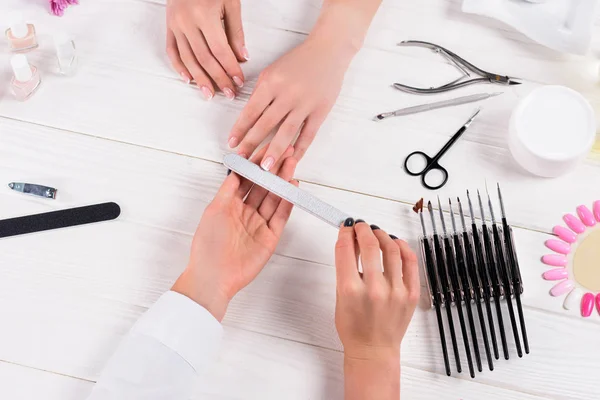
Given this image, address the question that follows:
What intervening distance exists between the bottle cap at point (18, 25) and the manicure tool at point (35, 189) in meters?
0.22

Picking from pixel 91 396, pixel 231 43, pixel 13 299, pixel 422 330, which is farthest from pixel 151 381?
pixel 231 43

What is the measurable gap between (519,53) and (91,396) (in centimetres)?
75

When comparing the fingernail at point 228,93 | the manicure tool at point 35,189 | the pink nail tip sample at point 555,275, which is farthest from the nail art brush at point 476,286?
the manicure tool at point 35,189

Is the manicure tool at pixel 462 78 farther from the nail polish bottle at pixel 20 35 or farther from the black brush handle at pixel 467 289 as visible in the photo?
the nail polish bottle at pixel 20 35

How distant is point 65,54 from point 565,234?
2.42 ft

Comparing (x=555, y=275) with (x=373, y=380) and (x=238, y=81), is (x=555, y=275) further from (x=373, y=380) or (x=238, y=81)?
(x=238, y=81)

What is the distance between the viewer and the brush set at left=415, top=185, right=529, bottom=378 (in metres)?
0.80

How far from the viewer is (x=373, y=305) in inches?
29.4

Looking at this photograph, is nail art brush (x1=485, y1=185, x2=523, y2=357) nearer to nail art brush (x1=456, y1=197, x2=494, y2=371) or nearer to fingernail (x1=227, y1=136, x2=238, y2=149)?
nail art brush (x1=456, y1=197, x2=494, y2=371)

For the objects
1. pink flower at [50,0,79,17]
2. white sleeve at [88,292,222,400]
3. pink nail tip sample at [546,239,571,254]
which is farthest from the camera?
pink flower at [50,0,79,17]

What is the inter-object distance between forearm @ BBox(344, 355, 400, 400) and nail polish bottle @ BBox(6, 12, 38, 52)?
64cm

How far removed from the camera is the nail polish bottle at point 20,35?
2.95 ft

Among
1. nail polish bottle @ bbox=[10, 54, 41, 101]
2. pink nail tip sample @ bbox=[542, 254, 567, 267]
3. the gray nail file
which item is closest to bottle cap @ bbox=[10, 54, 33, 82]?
nail polish bottle @ bbox=[10, 54, 41, 101]

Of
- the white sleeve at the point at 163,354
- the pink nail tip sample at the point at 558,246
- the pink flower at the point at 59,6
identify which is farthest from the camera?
the pink flower at the point at 59,6
